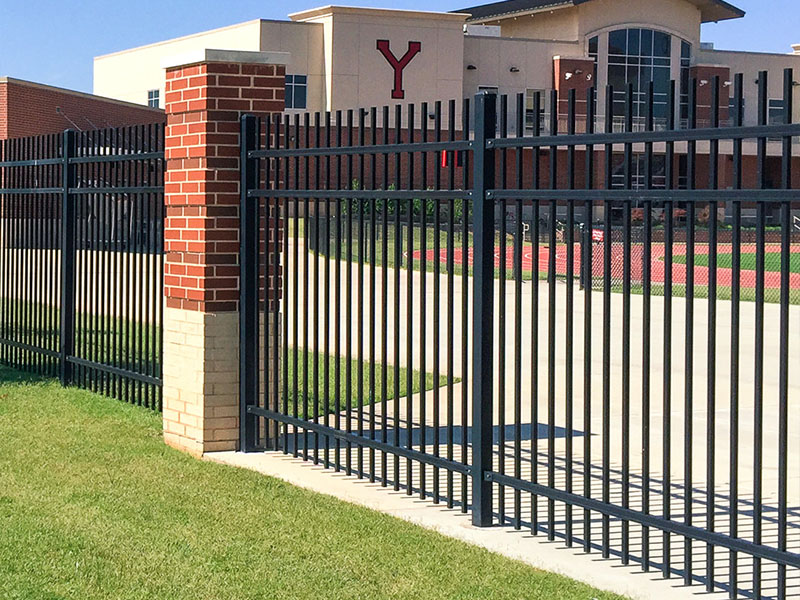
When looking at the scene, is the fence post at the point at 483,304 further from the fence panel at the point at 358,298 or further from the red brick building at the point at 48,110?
the red brick building at the point at 48,110

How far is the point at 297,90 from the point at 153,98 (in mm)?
12218

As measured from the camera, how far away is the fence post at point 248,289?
28.9 feet

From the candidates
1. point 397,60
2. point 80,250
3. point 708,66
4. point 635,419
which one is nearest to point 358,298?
point 635,419

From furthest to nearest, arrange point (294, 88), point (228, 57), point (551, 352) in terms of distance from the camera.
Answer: point (294, 88) → point (228, 57) → point (551, 352)

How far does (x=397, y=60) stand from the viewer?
188 ft

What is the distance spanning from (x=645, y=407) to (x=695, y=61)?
205 ft

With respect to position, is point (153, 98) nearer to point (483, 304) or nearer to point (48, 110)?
point (48, 110)

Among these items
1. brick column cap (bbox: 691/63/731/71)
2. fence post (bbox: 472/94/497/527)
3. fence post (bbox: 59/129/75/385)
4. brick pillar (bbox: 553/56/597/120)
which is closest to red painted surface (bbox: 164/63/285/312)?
fence post (bbox: 472/94/497/527)

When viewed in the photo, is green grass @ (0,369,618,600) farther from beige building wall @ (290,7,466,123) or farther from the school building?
beige building wall @ (290,7,466,123)

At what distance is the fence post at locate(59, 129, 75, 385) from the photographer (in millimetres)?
11789

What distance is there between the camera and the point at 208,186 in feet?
29.0

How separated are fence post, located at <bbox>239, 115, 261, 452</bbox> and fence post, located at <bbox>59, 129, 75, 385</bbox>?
348 cm

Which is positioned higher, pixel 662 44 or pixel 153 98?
pixel 662 44

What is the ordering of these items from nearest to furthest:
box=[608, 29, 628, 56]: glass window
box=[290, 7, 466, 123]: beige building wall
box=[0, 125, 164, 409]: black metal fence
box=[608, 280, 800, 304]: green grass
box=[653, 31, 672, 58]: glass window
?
box=[0, 125, 164, 409]: black metal fence → box=[608, 280, 800, 304]: green grass → box=[290, 7, 466, 123]: beige building wall → box=[608, 29, 628, 56]: glass window → box=[653, 31, 672, 58]: glass window
